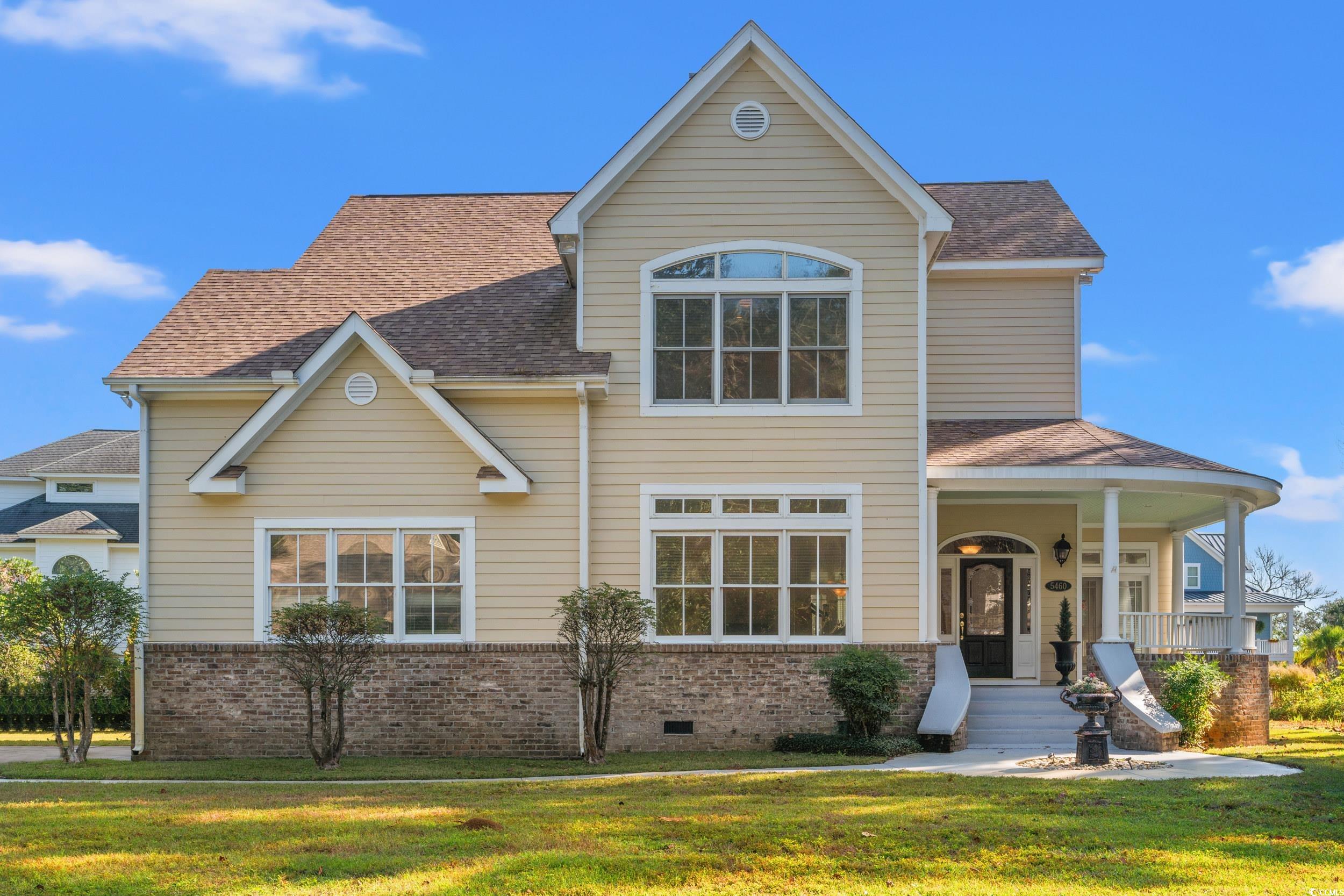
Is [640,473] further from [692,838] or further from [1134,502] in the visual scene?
[1134,502]

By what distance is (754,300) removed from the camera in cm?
1573

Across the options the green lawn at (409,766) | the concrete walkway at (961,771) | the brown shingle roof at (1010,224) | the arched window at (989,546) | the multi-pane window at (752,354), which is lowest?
the green lawn at (409,766)

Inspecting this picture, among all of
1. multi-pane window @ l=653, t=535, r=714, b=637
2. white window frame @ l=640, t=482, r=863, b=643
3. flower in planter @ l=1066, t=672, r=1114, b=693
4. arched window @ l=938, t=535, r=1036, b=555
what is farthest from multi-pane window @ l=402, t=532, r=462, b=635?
arched window @ l=938, t=535, r=1036, b=555

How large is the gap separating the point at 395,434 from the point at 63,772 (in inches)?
219

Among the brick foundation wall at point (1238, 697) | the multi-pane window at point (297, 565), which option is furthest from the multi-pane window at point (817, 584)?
the multi-pane window at point (297, 565)

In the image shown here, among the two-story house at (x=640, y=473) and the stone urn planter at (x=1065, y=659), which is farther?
the stone urn planter at (x=1065, y=659)

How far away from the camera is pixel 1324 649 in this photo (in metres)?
29.0

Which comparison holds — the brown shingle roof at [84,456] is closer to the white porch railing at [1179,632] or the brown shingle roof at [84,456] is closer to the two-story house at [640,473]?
the two-story house at [640,473]

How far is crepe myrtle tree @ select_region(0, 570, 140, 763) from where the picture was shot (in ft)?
46.4

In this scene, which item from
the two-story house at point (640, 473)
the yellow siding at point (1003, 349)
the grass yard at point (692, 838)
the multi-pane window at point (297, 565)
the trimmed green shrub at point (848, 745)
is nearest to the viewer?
the grass yard at point (692, 838)

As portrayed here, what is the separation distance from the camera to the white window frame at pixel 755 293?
15.5 meters

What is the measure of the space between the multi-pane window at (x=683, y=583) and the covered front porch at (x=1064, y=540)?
2.91 meters

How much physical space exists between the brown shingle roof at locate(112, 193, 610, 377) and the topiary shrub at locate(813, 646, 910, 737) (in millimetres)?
4885

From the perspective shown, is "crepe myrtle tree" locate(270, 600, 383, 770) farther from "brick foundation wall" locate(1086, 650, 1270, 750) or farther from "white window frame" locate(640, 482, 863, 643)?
"brick foundation wall" locate(1086, 650, 1270, 750)
